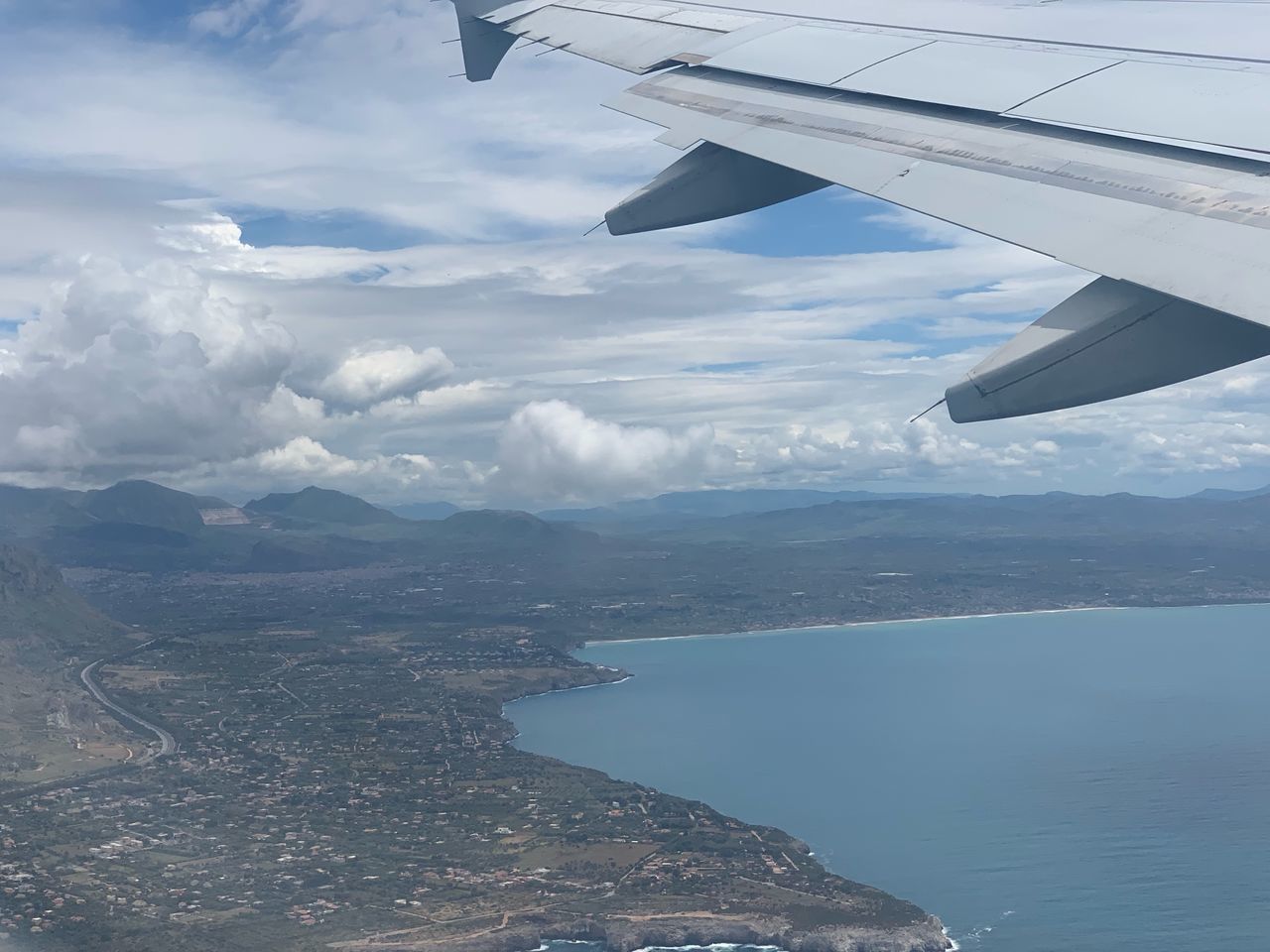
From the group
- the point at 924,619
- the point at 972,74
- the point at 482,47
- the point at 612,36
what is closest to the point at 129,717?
the point at 482,47

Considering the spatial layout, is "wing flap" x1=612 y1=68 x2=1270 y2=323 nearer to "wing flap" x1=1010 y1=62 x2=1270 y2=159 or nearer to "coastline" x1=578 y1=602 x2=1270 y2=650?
"wing flap" x1=1010 y1=62 x2=1270 y2=159

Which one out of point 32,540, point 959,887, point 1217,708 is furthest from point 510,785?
point 32,540

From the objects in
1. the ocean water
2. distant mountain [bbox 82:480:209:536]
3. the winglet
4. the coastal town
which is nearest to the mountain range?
distant mountain [bbox 82:480:209:536]

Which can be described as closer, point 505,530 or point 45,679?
point 45,679

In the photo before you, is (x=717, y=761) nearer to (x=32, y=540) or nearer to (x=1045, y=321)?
(x=1045, y=321)

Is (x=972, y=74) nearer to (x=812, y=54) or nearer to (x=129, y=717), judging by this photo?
(x=812, y=54)
